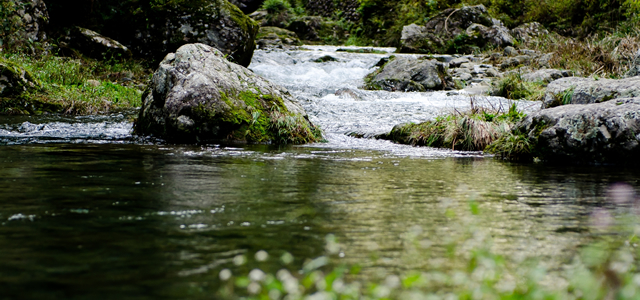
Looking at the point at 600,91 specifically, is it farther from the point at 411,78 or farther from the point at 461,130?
the point at 411,78

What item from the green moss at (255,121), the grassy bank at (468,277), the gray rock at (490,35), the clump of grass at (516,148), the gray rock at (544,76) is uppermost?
the gray rock at (490,35)

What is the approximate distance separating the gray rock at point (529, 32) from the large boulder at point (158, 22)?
14.3 meters

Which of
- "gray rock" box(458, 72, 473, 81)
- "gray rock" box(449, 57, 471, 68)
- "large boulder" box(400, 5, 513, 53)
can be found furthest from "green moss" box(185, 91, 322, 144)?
"large boulder" box(400, 5, 513, 53)

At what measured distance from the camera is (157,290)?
1980 mm

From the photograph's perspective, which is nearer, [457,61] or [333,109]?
[333,109]

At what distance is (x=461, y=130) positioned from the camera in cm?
907

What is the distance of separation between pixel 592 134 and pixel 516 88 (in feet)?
29.4

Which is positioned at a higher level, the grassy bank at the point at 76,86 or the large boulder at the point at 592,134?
the grassy bank at the point at 76,86

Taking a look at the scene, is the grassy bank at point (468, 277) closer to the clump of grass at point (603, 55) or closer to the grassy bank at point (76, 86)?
the grassy bank at point (76, 86)

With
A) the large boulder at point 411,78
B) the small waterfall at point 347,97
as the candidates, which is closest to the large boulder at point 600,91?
the small waterfall at point 347,97

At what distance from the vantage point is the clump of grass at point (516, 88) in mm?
15164

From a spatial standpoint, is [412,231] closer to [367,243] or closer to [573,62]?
[367,243]

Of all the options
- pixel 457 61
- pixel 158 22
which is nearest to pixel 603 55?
pixel 457 61

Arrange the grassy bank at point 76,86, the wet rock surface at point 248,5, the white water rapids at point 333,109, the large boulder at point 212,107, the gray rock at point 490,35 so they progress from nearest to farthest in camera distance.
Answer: the white water rapids at point 333,109
the large boulder at point 212,107
the grassy bank at point 76,86
the gray rock at point 490,35
the wet rock surface at point 248,5
